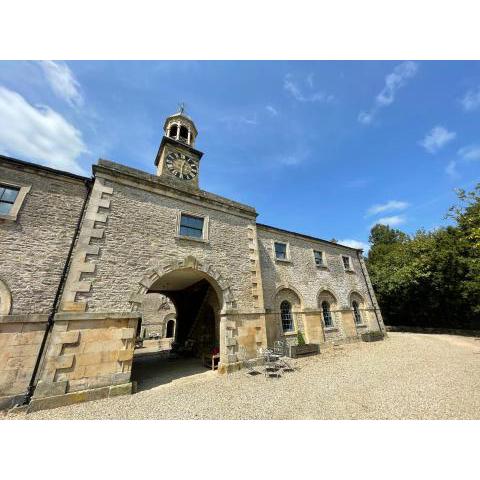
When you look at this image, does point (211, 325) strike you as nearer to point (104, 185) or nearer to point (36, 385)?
point (36, 385)

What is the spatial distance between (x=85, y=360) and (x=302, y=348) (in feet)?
33.4

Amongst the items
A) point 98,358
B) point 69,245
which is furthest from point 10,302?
point 98,358

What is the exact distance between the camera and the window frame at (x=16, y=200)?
6.96 meters

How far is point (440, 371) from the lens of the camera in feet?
26.7

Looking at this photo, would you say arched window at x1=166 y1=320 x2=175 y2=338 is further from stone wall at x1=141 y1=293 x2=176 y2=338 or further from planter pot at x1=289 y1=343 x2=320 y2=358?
planter pot at x1=289 y1=343 x2=320 y2=358

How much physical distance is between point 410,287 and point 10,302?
27700 mm

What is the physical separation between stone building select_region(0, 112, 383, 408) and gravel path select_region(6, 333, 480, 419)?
1131 millimetres

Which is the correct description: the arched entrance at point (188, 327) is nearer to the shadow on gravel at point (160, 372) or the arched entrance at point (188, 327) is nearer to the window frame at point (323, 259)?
the shadow on gravel at point (160, 372)

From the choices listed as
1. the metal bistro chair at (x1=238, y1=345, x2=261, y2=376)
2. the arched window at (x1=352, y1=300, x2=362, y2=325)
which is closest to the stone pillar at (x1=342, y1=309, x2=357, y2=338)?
the arched window at (x1=352, y1=300, x2=362, y2=325)

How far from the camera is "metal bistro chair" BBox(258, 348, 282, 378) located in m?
8.47

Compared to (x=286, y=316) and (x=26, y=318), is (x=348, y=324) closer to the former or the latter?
(x=286, y=316)

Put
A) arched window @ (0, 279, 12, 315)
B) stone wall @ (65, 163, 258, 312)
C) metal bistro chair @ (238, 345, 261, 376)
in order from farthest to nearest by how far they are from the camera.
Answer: metal bistro chair @ (238, 345, 261, 376)
stone wall @ (65, 163, 258, 312)
arched window @ (0, 279, 12, 315)

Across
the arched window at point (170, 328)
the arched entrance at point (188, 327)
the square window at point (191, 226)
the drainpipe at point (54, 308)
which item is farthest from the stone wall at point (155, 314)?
the drainpipe at point (54, 308)

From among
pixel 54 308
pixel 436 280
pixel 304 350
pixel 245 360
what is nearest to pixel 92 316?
pixel 54 308
